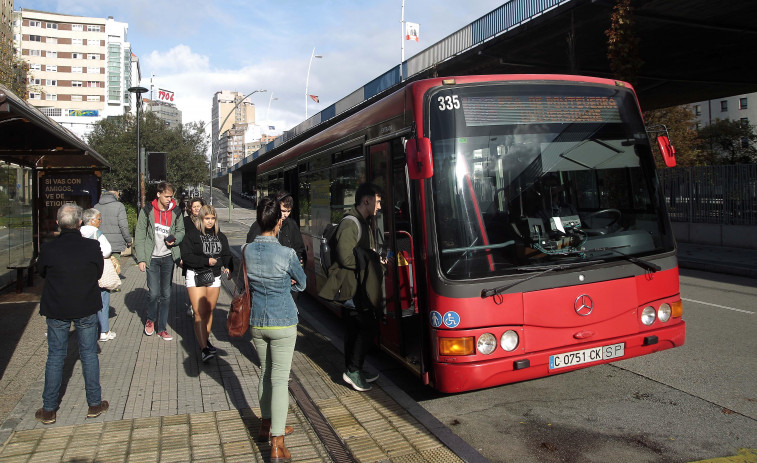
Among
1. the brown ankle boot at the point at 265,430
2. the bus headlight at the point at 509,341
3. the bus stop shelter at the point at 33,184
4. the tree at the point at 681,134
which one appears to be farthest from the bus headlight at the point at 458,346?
the tree at the point at 681,134

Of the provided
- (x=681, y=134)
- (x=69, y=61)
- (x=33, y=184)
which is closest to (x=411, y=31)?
(x=681, y=134)

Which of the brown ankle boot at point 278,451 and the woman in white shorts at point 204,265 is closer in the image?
the brown ankle boot at point 278,451

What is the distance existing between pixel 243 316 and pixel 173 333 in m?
4.00

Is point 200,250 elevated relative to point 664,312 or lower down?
elevated

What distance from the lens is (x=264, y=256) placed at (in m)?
3.90

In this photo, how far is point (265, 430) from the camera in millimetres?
4199

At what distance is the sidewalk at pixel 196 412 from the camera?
4.05m

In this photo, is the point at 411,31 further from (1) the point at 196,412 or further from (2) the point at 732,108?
(2) the point at 732,108

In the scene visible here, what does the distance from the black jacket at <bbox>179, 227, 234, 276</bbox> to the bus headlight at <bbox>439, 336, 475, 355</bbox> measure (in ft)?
8.92

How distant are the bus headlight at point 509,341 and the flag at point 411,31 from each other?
36427 mm

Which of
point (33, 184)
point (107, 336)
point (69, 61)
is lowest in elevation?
point (107, 336)

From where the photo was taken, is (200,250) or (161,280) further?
(161,280)

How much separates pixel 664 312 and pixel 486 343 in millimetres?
1646

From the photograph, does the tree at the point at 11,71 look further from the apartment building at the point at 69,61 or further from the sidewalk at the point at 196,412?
the apartment building at the point at 69,61
